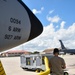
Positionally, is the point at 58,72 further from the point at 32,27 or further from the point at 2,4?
the point at 2,4

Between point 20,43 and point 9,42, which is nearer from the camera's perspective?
point 9,42

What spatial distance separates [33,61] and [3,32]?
A: 15939 millimetres

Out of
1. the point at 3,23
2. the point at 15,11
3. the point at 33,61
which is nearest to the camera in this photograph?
the point at 3,23

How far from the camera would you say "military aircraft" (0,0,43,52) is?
3937mm

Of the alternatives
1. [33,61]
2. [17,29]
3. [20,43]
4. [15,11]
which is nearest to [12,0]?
[15,11]

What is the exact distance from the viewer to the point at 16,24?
4.32 m

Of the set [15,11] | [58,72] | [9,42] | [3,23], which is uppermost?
[15,11]

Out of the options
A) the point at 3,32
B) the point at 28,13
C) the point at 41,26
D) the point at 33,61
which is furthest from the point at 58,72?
the point at 33,61

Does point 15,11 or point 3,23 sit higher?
point 15,11

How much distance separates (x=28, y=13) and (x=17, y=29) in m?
0.45

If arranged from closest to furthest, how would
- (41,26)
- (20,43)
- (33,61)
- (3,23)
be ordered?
1. (3,23)
2. (20,43)
3. (41,26)
4. (33,61)

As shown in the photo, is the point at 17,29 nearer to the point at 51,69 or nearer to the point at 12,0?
the point at 12,0

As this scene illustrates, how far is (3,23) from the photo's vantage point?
3.84 metres

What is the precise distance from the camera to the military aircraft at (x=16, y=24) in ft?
12.9
